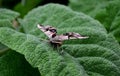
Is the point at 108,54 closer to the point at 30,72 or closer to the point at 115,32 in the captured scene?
the point at 30,72

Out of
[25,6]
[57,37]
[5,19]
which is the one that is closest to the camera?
[57,37]

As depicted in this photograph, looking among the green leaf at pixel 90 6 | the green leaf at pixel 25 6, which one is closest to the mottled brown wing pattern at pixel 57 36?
the green leaf at pixel 90 6

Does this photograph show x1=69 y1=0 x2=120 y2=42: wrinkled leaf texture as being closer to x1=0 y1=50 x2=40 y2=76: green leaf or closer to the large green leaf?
the large green leaf

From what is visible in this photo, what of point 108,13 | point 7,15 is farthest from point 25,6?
point 7,15

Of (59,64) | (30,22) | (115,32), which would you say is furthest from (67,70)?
(115,32)

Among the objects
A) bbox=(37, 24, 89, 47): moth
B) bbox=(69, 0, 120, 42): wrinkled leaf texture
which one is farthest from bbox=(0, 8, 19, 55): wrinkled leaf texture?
bbox=(69, 0, 120, 42): wrinkled leaf texture

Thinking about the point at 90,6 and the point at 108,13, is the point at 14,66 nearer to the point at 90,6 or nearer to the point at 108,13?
Result: the point at 108,13

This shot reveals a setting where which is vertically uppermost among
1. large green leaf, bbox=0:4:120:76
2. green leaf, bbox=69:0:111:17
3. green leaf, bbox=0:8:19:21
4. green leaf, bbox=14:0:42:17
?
large green leaf, bbox=0:4:120:76
